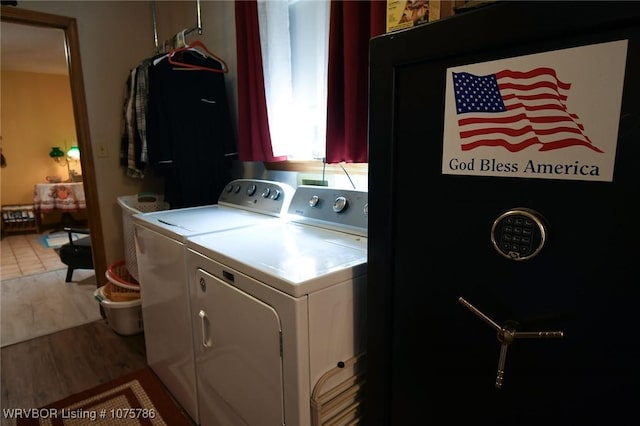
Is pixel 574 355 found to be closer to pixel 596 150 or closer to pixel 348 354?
pixel 596 150

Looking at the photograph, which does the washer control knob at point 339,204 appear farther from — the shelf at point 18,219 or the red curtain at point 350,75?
the shelf at point 18,219

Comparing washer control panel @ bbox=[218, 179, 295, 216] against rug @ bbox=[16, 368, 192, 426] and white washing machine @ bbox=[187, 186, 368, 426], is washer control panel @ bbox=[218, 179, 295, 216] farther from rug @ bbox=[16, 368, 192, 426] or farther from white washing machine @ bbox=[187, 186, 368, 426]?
rug @ bbox=[16, 368, 192, 426]

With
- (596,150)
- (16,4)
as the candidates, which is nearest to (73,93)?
(16,4)

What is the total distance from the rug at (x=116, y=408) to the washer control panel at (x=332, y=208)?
1071mm

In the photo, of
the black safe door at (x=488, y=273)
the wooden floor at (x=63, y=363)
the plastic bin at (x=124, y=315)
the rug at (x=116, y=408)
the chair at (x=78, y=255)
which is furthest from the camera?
the chair at (x=78, y=255)

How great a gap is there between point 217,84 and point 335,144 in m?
1.14

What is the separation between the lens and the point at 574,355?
24.3 inches

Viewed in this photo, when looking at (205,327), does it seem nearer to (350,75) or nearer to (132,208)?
(350,75)

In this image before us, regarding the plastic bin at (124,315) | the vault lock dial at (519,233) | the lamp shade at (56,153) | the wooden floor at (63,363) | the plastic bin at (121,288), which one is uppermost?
the lamp shade at (56,153)

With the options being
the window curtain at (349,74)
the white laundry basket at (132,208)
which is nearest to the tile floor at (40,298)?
the white laundry basket at (132,208)

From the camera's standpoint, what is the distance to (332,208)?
1456 millimetres

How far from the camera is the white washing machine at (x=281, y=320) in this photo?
93cm

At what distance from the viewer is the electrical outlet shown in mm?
2689

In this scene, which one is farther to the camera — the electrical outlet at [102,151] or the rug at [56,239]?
the rug at [56,239]
